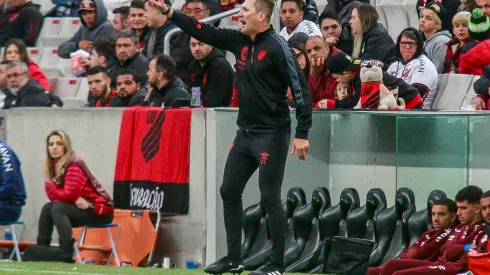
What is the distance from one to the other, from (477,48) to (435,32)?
1175 millimetres

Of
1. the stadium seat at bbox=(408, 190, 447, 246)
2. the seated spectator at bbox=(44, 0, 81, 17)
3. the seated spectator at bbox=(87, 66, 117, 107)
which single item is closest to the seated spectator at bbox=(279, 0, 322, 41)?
the seated spectator at bbox=(87, 66, 117, 107)

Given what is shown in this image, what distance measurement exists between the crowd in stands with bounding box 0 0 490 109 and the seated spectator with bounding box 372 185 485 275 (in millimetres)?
1455

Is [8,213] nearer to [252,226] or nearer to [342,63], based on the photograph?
[252,226]

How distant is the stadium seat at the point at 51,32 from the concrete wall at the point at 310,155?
4.11 metres

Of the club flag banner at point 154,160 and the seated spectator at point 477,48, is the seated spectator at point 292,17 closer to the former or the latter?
the club flag banner at point 154,160

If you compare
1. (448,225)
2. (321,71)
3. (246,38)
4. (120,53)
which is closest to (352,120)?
(321,71)

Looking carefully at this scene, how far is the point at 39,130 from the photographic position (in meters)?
14.2

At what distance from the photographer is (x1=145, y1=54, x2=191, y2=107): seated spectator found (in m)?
13.1

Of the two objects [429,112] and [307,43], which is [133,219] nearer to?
[307,43]

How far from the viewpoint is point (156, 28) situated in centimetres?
1487

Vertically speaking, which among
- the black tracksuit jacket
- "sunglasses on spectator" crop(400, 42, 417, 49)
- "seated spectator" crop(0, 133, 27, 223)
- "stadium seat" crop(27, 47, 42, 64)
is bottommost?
"seated spectator" crop(0, 133, 27, 223)

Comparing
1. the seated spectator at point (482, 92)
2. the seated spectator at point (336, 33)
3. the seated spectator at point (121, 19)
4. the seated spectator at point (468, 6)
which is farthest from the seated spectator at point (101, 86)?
the seated spectator at point (482, 92)

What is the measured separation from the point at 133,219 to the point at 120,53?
2399 millimetres

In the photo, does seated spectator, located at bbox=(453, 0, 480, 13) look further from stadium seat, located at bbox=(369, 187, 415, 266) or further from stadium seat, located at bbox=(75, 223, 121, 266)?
stadium seat, located at bbox=(75, 223, 121, 266)
